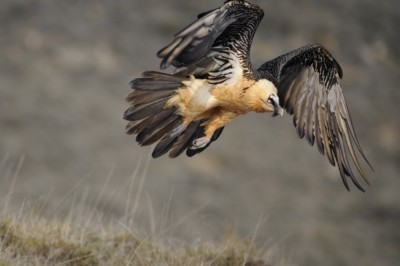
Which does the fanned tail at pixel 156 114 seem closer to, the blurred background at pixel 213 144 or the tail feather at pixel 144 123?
the tail feather at pixel 144 123

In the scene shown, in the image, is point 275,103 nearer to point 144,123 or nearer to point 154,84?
point 154,84

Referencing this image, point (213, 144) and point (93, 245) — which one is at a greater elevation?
point (213, 144)

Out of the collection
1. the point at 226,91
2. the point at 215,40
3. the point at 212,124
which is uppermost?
the point at 215,40

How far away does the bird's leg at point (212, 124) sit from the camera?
20.0 feet

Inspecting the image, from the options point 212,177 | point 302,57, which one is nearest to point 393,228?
point 212,177

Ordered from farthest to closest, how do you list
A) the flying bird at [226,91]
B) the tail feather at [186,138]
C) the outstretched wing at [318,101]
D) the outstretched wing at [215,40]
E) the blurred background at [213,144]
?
the blurred background at [213,144] → the outstretched wing at [318,101] → the tail feather at [186,138] → the flying bird at [226,91] → the outstretched wing at [215,40]

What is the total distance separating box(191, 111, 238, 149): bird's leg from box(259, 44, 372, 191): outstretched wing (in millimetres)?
665

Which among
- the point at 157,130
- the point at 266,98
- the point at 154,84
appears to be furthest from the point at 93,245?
the point at 266,98

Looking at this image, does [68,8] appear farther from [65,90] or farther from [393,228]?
[393,228]

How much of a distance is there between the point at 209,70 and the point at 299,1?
2001 centimetres

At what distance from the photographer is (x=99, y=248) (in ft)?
19.6

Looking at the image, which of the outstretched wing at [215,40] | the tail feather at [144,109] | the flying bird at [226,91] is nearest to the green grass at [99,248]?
the flying bird at [226,91]

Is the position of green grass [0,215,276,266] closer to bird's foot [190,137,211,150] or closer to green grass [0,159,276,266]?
green grass [0,159,276,266]

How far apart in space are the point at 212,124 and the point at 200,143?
0.49ft
